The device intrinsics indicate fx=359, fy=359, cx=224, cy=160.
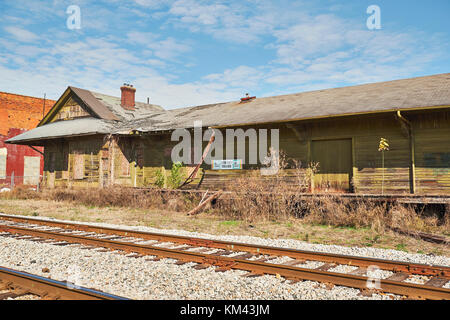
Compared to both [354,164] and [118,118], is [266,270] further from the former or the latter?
[118,118]

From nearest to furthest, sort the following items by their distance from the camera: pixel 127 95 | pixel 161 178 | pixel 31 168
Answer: pixel 161 178 < pixel 127 95 < pixel 31 168

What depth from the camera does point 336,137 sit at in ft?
41.5

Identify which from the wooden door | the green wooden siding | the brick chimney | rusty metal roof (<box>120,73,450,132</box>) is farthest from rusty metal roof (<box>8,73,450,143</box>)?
the brick chimney

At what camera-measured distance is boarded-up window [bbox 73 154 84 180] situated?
68.7 ft

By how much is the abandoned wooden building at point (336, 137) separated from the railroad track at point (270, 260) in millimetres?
6282

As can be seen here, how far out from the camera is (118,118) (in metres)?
22.5

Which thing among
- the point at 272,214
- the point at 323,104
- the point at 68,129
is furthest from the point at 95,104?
the point at 272,214

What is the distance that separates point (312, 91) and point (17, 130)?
24896mm

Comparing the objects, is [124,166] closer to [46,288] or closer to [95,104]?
[95,104]

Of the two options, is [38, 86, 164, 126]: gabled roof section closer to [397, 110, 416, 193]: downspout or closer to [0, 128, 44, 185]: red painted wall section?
[0, 128, 44, 185]: red painted wall section

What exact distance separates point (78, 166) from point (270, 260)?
17778 mm

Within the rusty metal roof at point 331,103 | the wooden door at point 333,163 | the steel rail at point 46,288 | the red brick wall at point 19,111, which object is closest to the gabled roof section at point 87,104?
the rusty metal roof at point 331,103

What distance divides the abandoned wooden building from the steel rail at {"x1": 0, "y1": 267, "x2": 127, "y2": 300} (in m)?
9.45

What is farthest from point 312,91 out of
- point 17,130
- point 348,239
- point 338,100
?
point 17,130
